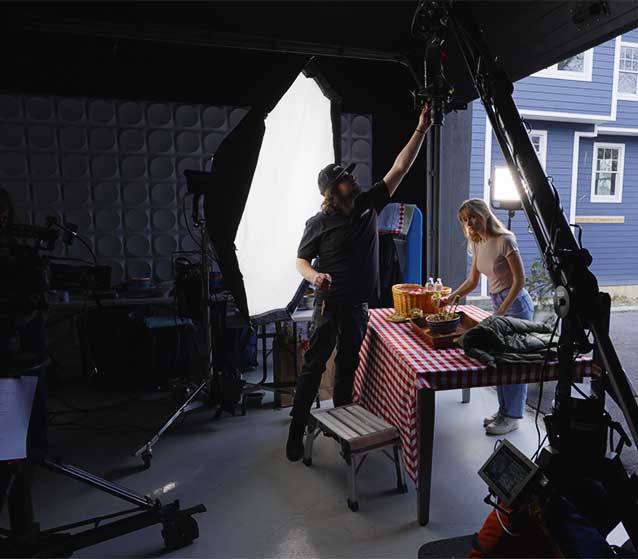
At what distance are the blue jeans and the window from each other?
22.6 feet

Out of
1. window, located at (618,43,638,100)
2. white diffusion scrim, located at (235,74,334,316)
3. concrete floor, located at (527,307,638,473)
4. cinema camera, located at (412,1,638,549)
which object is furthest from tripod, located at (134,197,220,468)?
window, located at (618,43,638,100)

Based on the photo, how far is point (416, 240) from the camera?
3.94 metres

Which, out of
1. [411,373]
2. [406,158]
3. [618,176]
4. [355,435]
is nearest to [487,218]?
[406,158]

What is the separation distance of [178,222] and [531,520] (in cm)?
373

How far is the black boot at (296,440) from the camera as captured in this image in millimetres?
2580

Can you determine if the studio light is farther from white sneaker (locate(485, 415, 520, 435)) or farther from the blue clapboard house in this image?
the blue clapboard house

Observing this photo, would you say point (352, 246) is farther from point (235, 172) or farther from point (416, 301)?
point (235, 172)

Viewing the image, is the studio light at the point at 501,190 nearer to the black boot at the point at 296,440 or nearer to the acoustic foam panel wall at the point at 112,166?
the black boot at the point at 296,440

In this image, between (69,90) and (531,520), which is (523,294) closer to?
(531,520)

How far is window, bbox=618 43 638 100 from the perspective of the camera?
755 cm

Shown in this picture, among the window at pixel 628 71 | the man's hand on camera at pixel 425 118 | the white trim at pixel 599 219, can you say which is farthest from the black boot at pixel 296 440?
the window at pixel 628 71

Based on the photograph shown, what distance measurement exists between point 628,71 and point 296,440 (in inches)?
335

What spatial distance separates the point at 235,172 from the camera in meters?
2.41

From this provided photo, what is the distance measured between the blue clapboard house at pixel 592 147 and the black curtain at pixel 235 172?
16.3 feet
